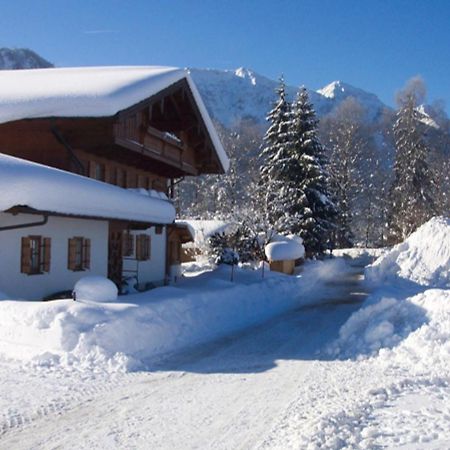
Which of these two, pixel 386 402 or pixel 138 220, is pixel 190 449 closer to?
pixel 386 402

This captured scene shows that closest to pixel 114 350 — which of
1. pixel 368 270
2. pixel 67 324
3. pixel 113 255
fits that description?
pixel 67 324

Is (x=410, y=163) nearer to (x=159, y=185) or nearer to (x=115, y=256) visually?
(x=159, y=185)

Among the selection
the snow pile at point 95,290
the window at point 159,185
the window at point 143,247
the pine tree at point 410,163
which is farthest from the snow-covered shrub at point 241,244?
the snow pile at point 95,290

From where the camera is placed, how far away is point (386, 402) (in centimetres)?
711

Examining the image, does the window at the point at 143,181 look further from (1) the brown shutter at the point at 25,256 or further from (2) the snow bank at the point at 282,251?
(1) the brown shutter at the point at 25,256

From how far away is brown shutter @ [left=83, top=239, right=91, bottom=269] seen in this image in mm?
15568

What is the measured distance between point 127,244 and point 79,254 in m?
4.37

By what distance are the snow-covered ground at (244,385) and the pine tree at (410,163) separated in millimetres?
32085

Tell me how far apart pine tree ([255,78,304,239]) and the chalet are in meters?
11.7

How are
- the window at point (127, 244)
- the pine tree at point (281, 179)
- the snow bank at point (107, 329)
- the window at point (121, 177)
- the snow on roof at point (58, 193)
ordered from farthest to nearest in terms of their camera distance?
the pine tree at point (281, 179), the window at point (121, 177), the window at point (127, 244), the snow on roof at point (58, 193), the snow bank at point (107, 329)

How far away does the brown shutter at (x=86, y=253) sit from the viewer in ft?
51.1

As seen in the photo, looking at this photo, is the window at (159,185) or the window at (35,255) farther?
the window at (159,185)

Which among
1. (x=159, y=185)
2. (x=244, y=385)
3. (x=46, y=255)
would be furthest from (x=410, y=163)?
(x=244, y=385)

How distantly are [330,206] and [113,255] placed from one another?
66.8 ft
